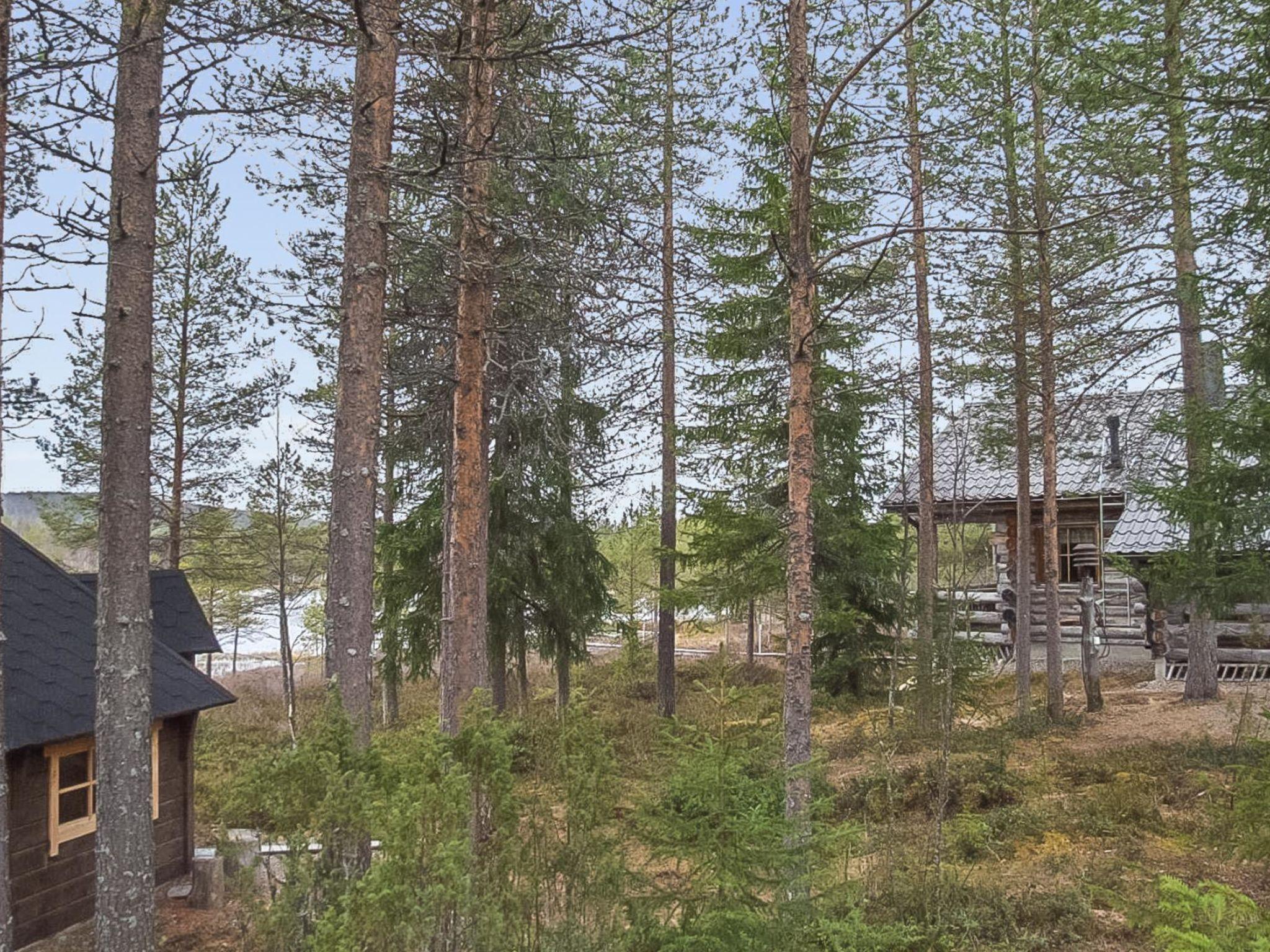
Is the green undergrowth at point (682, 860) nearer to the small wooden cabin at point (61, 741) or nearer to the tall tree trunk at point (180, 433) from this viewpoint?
the small wooden cabin at point (61, 741)

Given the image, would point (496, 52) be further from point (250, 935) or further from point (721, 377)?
point (250, 935)

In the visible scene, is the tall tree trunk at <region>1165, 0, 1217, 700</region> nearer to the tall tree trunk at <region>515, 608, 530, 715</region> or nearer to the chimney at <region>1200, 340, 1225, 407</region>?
the chimney at <region>1200, 340, 1225, 407</region>

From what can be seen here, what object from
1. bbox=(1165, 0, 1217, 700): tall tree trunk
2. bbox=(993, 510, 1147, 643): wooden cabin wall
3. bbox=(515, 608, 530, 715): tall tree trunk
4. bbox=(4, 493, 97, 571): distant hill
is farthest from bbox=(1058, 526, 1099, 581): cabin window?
bbox=(4, 493, 97, 571): distant hill

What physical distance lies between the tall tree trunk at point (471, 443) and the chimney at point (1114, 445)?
544 inches

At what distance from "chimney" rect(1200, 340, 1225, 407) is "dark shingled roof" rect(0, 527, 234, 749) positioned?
1165cm

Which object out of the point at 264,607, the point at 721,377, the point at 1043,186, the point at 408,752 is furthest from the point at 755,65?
the point at 264,607

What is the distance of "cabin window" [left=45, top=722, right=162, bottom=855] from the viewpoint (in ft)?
26.8

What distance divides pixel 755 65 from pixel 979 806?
848 centimetres

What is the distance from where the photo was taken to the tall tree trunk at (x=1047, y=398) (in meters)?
12.7

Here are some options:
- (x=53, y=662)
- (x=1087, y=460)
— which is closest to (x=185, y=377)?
(x=53, y=662)

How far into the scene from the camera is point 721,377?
12.2 meters

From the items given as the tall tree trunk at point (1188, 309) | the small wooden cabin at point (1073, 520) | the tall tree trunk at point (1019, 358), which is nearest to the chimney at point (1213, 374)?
the tall tree trunk at point (1188, 309)

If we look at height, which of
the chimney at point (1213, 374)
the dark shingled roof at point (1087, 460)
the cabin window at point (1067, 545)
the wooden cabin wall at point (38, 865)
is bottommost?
the wooden cabin wall at point (38, 865)

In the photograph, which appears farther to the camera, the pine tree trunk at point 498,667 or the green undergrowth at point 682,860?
the pine tree trunk at point 498,667
